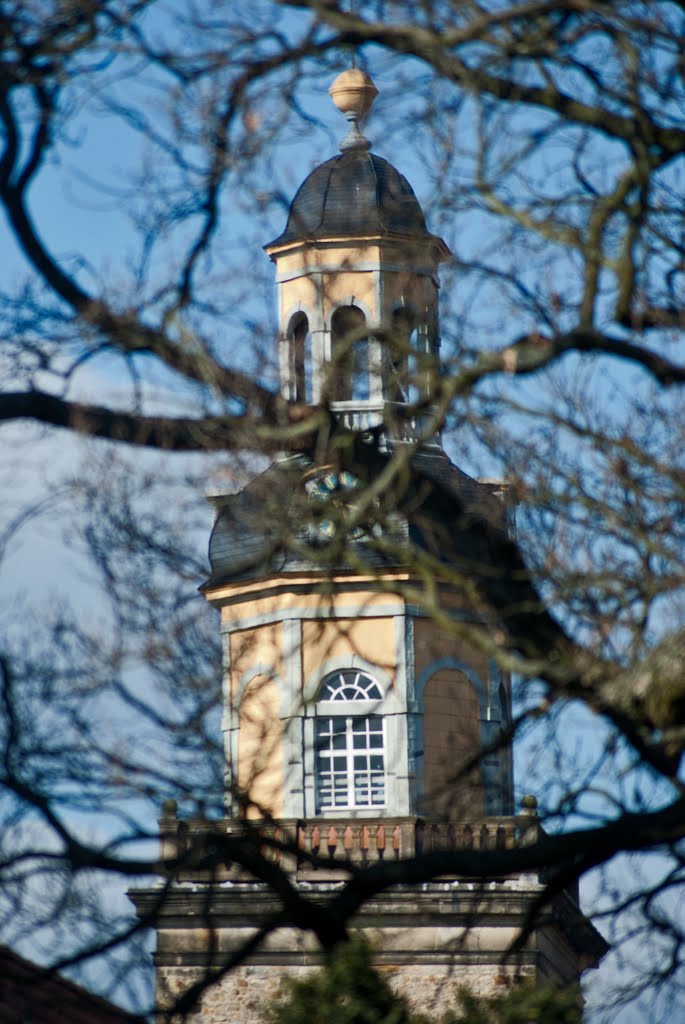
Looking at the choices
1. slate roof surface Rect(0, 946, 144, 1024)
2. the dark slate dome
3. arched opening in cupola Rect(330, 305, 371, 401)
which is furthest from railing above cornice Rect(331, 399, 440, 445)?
the dark slate dome

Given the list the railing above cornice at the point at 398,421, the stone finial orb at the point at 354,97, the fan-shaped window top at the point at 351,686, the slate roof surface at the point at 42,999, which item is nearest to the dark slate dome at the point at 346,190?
the stone finial orb at the point at 354,97

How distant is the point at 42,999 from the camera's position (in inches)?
526

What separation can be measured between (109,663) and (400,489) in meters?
1.90

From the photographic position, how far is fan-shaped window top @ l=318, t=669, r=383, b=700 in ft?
108

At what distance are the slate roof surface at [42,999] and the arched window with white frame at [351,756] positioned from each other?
11.8 meters

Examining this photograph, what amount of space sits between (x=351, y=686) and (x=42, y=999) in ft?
64.7

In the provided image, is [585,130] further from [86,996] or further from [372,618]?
[372,618]

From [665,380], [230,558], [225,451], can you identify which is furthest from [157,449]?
[230,558]

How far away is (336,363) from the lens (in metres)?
11.1

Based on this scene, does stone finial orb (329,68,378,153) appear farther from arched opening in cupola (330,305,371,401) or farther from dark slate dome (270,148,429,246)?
arched opening in cupola (330,305,371,401)

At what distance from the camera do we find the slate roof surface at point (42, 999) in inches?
469

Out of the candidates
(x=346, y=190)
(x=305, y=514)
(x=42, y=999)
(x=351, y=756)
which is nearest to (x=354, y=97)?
(x=305, y=514)

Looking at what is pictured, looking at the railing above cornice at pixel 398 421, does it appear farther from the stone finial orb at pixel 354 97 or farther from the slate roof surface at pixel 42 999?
the slate roof surface at pixel 42 999

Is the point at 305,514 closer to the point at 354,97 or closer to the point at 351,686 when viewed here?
the point at 354,97
